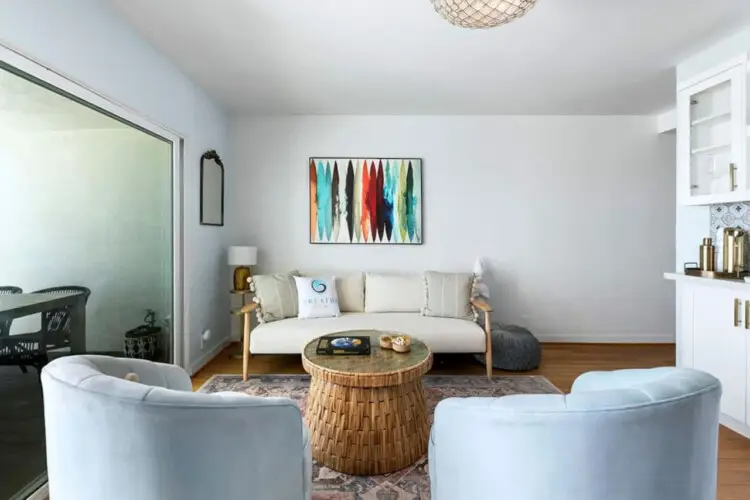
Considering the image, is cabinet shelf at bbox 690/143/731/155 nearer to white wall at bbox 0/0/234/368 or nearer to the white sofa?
the white sofa

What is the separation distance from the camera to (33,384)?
1763mm

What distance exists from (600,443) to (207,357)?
3447mm

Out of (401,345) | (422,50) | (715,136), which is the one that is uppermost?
(422,50)

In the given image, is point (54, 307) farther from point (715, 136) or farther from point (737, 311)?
point (715, 136)

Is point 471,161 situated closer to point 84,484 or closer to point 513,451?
point 513,451

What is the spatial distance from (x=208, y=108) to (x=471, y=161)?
9.27 feet

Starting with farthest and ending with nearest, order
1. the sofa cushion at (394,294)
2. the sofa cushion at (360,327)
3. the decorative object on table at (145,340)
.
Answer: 1. the sofa cushion at (394,294)
2. the sofa cushion at (360,327)
3. the decorative object on table at (145,340)

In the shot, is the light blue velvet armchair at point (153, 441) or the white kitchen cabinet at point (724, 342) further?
the white kitchen cabinet at point (724, 342)

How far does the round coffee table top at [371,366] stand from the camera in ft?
5.95

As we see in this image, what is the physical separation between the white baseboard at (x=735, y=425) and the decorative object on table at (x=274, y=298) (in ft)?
10.5

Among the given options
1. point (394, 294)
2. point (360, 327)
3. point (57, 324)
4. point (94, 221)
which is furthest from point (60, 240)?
point (394, 294)

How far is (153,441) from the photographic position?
0.93 meters

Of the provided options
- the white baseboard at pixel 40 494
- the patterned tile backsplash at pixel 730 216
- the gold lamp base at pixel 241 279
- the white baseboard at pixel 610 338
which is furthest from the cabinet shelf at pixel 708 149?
the white baseboard at pixel 40 494

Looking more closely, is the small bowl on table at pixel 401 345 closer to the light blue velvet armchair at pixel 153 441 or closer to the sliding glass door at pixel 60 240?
the light blue velvet armchair at pixel 153 441
